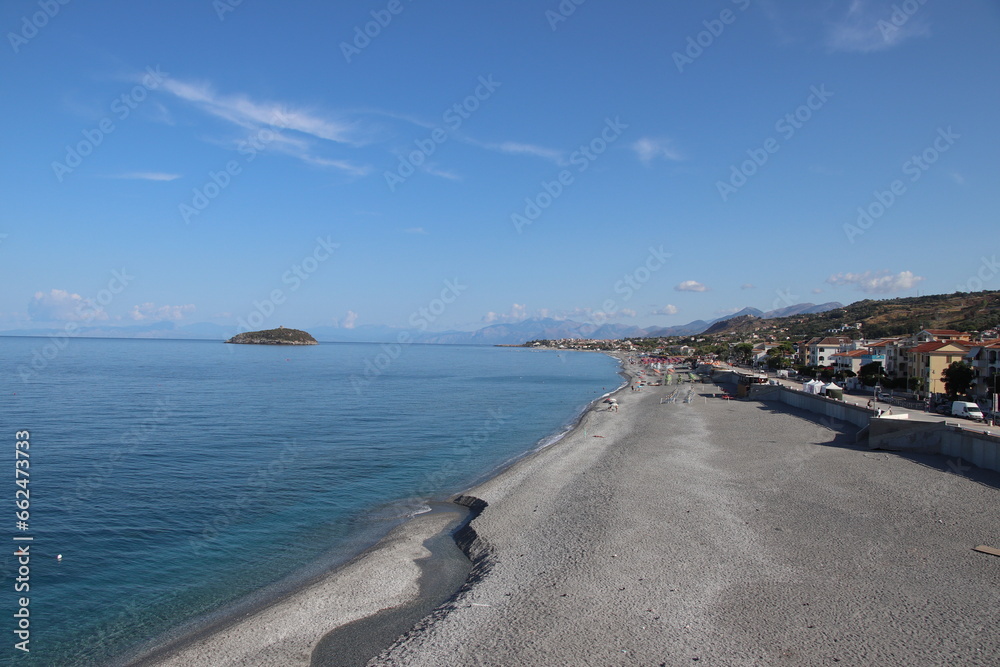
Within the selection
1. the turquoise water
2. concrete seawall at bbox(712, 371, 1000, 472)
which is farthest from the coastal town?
the turquoise water

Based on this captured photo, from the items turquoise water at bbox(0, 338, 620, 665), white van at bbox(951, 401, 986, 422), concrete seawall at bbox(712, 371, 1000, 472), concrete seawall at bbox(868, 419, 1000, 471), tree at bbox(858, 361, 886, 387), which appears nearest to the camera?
turquoise water at bbox(0, 338, 620, 665)

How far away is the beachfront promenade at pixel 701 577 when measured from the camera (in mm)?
8781

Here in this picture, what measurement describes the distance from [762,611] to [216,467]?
2035 centimetres

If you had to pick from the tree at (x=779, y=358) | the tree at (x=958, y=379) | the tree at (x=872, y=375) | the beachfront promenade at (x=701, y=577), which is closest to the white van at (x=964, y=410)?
the tree at (x=958, y=379)

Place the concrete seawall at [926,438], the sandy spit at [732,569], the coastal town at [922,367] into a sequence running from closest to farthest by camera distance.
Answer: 1. the sandy spit at [732,569]
2. the concrete seawall at [926,438]
3. the coastal town at [922,367]

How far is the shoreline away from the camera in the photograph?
371 inches

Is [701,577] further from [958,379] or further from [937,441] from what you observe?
[958,379]

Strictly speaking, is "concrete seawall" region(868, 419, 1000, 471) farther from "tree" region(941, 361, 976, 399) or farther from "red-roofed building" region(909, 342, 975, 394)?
"red-roofed building" region(909, 342, 975, 394)

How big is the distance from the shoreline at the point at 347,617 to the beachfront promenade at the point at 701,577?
0.07 meters

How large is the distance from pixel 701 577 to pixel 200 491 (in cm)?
1597

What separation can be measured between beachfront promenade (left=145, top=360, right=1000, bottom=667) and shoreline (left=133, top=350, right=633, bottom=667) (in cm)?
7

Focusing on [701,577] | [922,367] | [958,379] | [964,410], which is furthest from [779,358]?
[701,577]

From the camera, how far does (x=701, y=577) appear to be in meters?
11.2

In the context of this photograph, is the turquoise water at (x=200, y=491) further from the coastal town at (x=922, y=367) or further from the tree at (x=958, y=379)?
the coastal town at (x=922, y=367)
